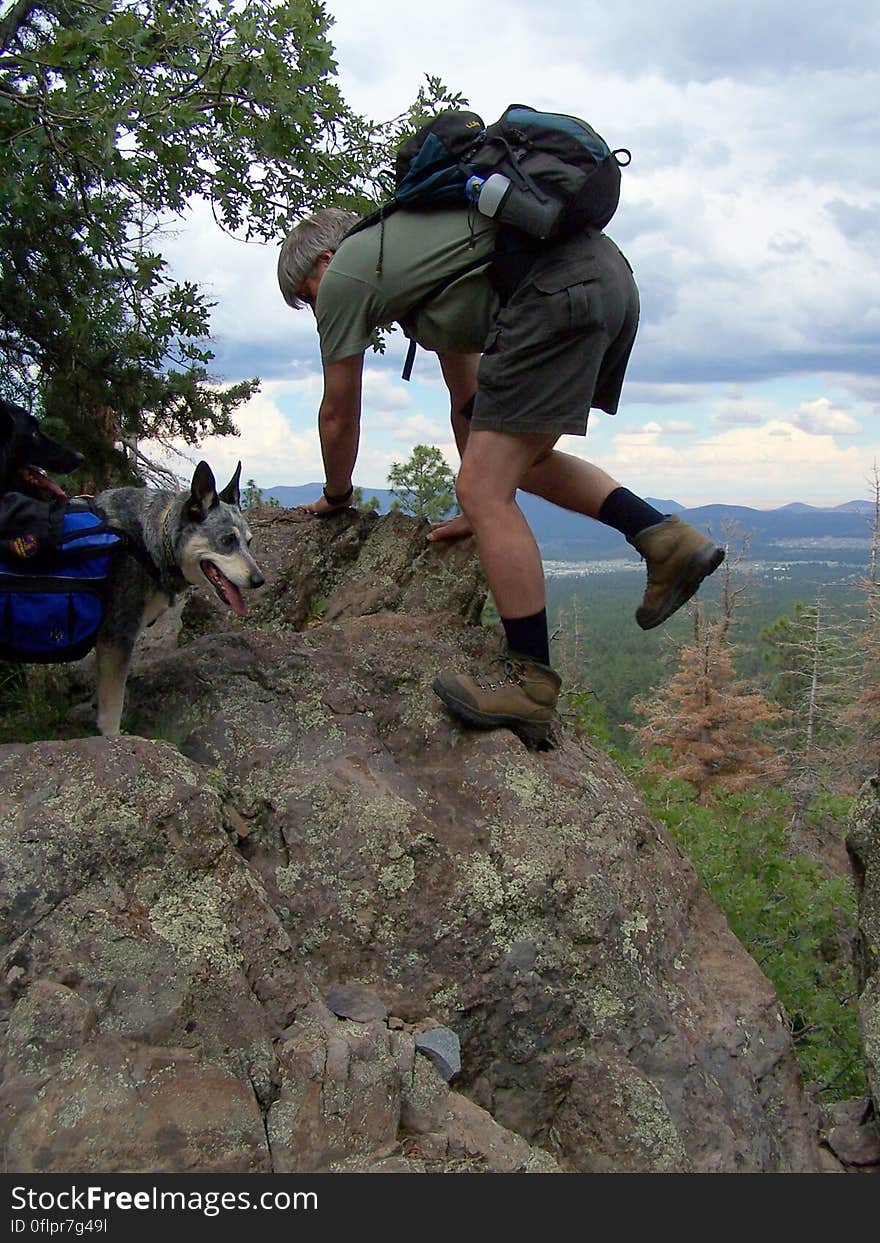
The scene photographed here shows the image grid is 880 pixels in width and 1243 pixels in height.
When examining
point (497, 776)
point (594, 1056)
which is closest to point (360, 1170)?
point (594, 1056)

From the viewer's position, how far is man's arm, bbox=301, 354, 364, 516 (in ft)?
16.1

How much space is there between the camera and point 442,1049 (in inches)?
137

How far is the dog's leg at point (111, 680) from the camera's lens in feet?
14.0

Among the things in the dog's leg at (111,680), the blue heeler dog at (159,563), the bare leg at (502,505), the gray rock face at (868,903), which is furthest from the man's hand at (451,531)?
the gray rock face at (868,903)

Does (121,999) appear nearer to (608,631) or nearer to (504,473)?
(504,473)

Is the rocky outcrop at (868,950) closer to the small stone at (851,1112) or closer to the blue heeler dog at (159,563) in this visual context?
the small stone at (851,1112)

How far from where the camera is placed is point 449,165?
4.32m

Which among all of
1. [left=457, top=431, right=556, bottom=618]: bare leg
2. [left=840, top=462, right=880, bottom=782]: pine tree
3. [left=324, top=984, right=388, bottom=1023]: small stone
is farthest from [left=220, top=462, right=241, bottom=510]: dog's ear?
[left=840, top=462, right=880, bottom=782]: pine tree

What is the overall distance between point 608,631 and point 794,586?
110 feet

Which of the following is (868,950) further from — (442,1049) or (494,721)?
(442,1049)

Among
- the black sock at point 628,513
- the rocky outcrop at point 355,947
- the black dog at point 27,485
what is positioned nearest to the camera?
the rocky outcrop at point 355,947

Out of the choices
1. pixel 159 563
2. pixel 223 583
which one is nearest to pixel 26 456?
pixel 159 563

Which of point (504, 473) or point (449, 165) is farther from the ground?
point (449, 165)

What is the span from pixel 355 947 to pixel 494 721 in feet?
4.13
